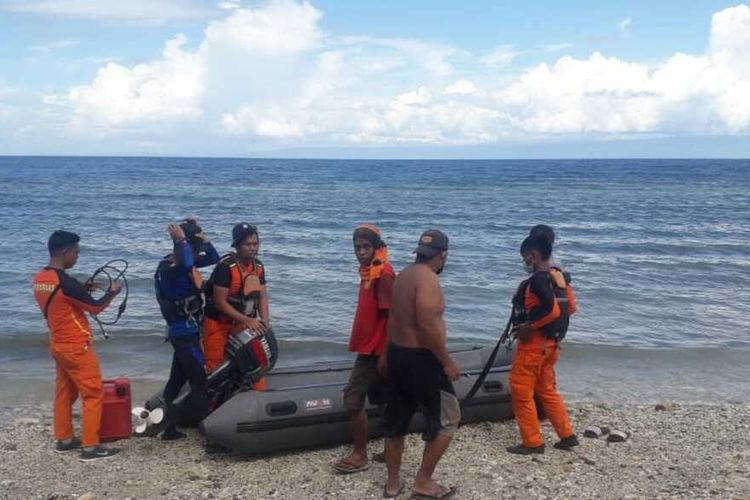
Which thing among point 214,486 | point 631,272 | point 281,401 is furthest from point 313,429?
point 631,272

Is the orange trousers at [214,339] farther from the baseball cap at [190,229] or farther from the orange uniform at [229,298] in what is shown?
the baseball cap at [190,229]

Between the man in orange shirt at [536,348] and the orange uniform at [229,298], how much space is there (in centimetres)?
208

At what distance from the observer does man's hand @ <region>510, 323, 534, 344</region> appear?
19.4ft

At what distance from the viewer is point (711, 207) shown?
122 ft

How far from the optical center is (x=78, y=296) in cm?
568

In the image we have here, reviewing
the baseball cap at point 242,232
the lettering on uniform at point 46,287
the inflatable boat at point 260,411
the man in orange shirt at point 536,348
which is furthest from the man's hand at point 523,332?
the lettering on uniform at point 46,287

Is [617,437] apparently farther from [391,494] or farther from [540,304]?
[391,494]

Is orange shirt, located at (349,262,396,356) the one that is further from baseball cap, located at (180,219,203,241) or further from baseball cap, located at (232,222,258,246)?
baseball cap, located at (180,219,203,241)

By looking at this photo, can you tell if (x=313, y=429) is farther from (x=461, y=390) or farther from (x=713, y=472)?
(x=713, y=472)

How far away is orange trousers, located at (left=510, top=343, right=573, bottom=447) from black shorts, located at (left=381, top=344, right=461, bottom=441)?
131 centimetres

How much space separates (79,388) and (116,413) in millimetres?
482

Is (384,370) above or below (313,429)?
above

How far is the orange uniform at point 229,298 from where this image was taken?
5902 mm

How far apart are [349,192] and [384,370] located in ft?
150
